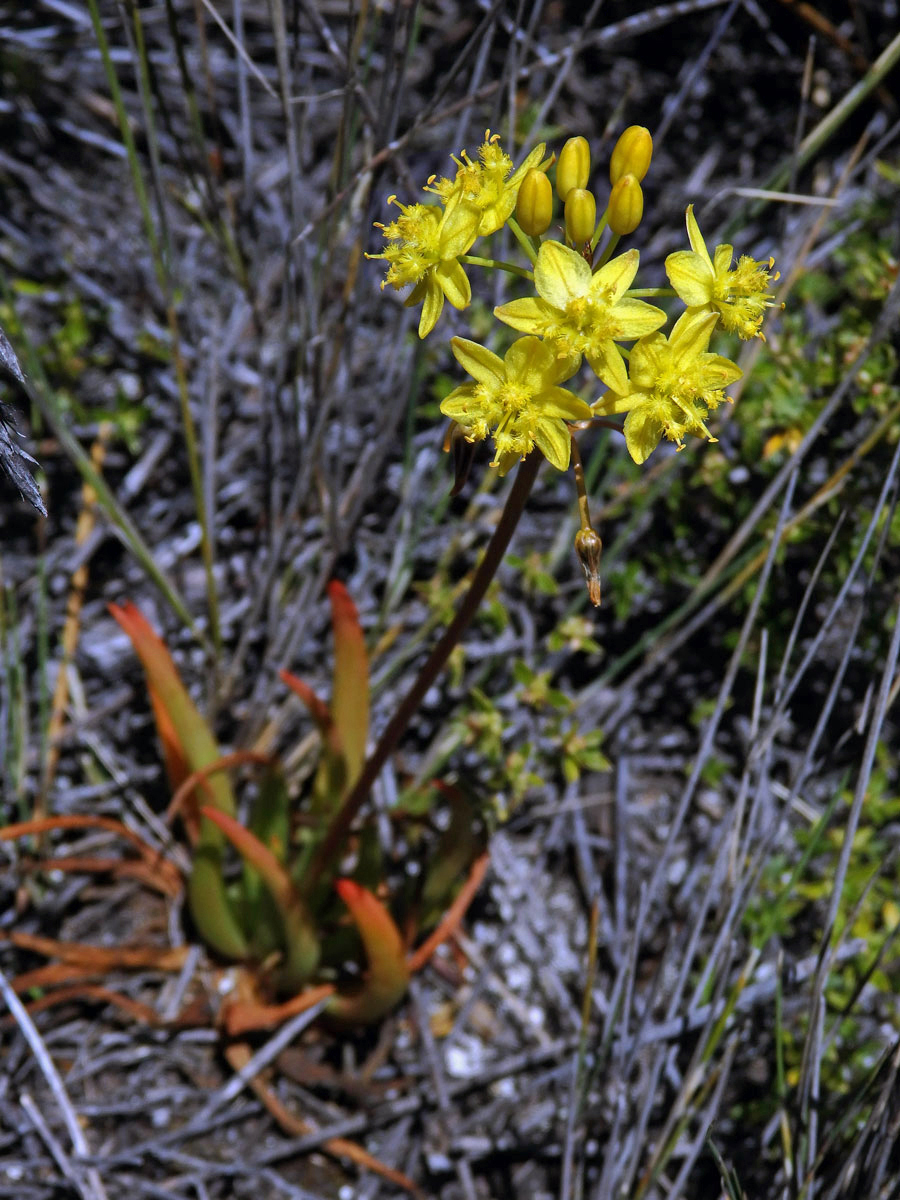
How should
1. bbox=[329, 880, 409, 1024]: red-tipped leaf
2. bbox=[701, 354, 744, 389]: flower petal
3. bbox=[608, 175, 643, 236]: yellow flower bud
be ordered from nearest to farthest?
bbox=[608, 175, 643, 236]: yellow flower bud < bbox=[701, 354, 744, 389]: flower petal < bbox=[329, 880, 409, 1024]: red-tipped leaf

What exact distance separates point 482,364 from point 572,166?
24 cm

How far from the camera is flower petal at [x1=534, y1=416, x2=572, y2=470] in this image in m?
1.10

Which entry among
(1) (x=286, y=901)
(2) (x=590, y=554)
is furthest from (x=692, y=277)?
(1) (x=286, y=901)

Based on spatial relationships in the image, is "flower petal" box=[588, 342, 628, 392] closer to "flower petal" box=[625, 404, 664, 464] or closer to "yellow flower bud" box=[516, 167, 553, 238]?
"flower petal" box=[625, 404, 664, 464]

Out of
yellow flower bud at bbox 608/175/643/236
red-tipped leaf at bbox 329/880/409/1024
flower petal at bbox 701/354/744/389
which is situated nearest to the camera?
yellow flower bud at bbox 608/175/643/236

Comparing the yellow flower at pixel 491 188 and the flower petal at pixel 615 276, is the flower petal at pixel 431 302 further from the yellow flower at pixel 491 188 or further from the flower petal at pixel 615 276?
the flower petal at pixel 615 276

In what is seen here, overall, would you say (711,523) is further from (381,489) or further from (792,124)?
(792,124)

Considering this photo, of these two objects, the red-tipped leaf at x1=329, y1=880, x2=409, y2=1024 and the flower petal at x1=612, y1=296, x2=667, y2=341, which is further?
the red-tipped leaf at x1=329, y1=880, x2=409, y2=1024

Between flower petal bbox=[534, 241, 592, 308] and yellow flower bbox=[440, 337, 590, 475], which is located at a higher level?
flower petal bbox=[534, 241, 592, 308]

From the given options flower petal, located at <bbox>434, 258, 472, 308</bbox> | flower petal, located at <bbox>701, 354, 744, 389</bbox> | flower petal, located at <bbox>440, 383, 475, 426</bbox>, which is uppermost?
flower petal, located at <bbox>434, 258, 472, 308</bbox>

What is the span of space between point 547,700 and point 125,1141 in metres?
1.19

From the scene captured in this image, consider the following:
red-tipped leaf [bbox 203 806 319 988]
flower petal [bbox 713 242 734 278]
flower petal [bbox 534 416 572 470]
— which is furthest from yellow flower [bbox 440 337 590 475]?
red-tipped leaf [bbox 203 806 319 988]

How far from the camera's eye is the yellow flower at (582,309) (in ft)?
3.40

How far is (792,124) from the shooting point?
2566mm
